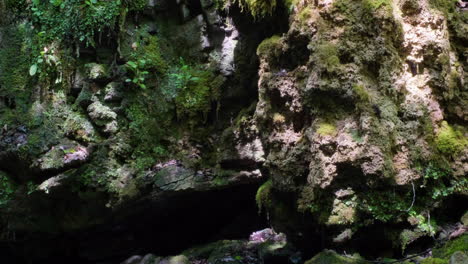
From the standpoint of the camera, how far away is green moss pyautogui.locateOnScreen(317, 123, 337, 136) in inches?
163

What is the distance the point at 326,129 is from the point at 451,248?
1613mm

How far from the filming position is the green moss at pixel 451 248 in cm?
361

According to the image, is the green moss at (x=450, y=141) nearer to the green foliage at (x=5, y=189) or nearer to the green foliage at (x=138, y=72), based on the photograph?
the green foliage at (x=138, y=72)

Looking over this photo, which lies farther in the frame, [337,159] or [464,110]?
[464,110]

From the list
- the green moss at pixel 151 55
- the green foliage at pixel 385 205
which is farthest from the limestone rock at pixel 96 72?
the green foliage at pixel 385 205

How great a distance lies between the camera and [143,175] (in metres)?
6.04

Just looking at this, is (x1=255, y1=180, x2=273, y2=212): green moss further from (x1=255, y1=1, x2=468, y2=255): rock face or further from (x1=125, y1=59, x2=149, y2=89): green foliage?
(x1=125, y1=59, x2=149, y2=89): green foliage

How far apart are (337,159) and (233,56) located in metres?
2.86

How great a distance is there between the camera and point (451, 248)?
3.69 meters

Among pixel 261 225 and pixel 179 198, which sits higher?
pixel 179 198

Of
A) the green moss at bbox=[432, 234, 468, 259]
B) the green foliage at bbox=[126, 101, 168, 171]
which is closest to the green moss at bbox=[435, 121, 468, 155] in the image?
the green moss at bbox=[432, 234, 468, 259]

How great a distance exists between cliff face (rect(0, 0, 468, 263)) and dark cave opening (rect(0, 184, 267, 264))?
0.12 feet

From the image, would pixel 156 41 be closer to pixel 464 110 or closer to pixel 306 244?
pixel 306 244

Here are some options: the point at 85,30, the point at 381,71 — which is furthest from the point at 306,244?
the point at 85,30
